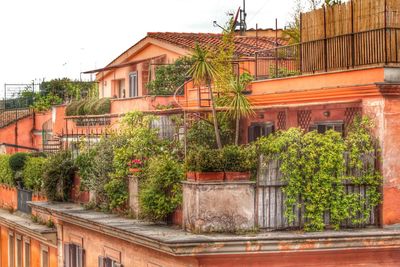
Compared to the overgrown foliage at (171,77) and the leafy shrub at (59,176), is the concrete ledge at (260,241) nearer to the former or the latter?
the leafy shrub at (59,176)

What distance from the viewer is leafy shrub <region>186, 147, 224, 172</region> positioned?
1991 centimetres

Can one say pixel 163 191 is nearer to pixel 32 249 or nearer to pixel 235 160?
pixel 235 160

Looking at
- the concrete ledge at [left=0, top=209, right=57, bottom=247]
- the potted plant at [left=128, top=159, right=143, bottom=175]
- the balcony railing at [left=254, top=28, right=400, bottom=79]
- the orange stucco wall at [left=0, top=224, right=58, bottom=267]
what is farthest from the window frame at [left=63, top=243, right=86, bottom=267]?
the balcony railing at [left=254, top=28, right=400, bottom=79]

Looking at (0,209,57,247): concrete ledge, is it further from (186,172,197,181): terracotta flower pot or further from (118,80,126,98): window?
(186,172,197,181): terracotta flower pot

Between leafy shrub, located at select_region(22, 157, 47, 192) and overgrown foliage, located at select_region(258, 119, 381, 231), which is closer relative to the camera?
overgrown foliage, located at select_region(258, 119, 381, 231)

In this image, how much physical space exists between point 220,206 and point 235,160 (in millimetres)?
882

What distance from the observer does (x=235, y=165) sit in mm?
20031

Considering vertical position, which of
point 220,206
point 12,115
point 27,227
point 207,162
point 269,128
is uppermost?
point 12,115

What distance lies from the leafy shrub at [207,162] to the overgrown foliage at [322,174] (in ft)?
3.05

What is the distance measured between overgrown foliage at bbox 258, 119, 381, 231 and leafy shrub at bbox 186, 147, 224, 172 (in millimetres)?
929

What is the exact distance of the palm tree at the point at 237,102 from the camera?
23547 mm

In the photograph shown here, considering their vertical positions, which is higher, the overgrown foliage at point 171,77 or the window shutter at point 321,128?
the overgrown foliage at point 171,77

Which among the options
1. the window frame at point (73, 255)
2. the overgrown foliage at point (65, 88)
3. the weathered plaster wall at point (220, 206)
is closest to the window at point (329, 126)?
the weathered plaster wall at point (220, 206)

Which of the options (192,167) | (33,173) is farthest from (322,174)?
(33,173)
